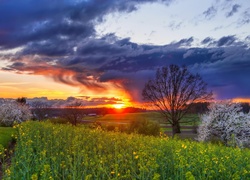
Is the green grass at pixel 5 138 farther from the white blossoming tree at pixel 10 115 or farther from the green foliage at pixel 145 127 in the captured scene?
the white blossoming tree at pixel 10 115

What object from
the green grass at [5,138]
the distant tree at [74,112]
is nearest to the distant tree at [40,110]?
the distant tree at [74,112]

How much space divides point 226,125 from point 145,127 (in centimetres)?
685

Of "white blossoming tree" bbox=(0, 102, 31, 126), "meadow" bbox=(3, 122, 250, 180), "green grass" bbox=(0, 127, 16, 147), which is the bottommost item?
"green grass" bbox=(0, 127, 16, 147)

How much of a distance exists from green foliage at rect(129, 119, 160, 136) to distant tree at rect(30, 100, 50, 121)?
4469cm

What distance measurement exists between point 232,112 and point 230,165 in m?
21.6

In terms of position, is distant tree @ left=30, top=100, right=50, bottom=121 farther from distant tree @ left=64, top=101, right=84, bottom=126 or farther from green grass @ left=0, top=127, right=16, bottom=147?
green grass @ left=0, top=127, right=16, bottom=147

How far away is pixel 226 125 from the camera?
28.3 meters

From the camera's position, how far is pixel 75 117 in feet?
187

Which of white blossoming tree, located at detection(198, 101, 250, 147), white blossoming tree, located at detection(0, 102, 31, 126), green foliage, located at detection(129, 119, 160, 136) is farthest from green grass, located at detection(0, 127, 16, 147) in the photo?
white blossoming tree, located at detection(0, 102, 31, 126)

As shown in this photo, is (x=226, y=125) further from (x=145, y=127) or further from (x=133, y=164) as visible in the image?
(x=133, y=164)

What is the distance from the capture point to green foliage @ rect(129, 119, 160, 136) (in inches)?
1147

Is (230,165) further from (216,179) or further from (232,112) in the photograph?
(232,112)

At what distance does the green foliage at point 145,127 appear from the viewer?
95.6 ft

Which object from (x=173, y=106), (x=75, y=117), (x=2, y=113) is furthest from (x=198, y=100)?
(x=2, y=113)
